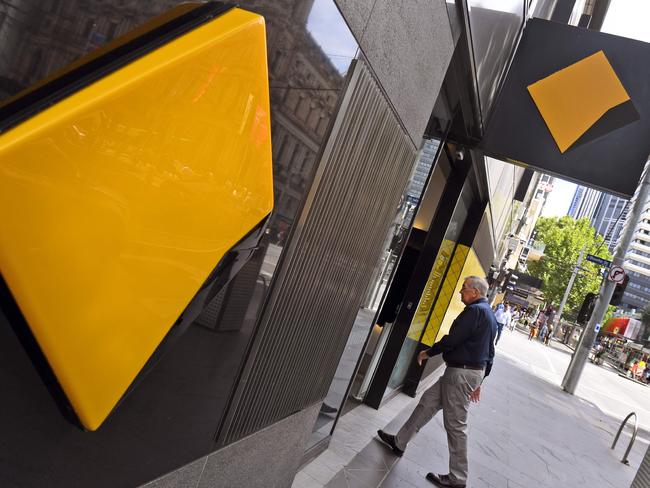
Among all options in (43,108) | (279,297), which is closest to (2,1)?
(43,108)

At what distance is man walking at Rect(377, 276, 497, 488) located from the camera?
5.41m

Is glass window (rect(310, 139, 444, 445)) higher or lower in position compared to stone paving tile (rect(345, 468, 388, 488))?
higher

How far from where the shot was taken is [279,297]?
267 centimetres

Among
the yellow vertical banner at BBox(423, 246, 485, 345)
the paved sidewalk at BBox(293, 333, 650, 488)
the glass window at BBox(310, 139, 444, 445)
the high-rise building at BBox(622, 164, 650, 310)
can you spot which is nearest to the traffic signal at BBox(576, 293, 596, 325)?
the paved sidewalk at BBox(293, 333, 650, 488)

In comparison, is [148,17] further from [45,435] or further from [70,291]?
[45,435]

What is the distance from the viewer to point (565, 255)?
2448 inches

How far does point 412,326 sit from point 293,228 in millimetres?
6193

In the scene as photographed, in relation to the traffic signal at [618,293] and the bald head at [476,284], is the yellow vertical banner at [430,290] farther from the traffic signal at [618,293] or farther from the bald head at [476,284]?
the traffic signal at [618,293]

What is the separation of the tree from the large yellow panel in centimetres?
5913

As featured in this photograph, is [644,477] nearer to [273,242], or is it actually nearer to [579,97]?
[579,97]

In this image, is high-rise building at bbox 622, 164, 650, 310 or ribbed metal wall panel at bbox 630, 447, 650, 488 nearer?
ribbed metal wall panel at bbox 630, 447, 650, 488

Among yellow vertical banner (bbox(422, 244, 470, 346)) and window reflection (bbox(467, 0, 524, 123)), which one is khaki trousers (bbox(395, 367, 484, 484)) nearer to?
window reflection (bbox(467, 0, 524, 123))

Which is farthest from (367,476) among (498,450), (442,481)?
(498,450)

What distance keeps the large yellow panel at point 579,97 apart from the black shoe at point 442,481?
377 cm
